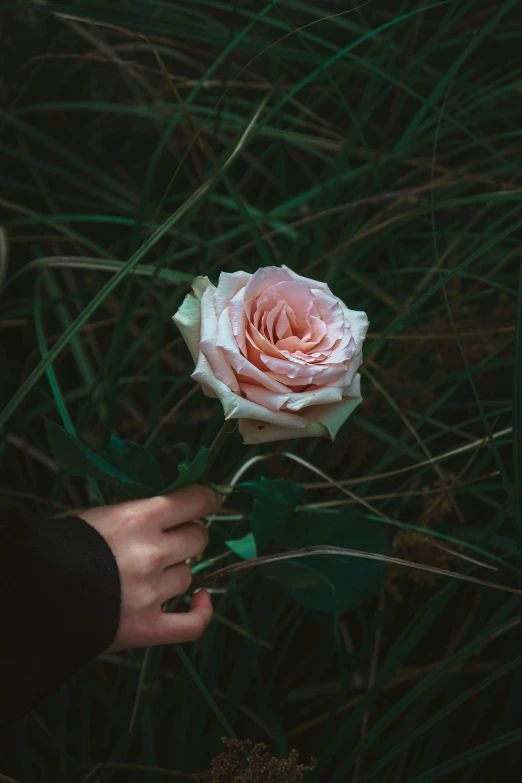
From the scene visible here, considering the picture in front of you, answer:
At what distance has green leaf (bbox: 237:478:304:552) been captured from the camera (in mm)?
419

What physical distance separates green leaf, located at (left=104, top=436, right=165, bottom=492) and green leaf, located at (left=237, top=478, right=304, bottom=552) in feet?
0.19

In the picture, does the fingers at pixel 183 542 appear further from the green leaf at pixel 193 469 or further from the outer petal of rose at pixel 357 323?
the outer petal of rose at pixel 357 323

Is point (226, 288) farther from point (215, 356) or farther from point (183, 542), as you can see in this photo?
point (183, 542)

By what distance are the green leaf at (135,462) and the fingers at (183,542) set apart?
0.09ft

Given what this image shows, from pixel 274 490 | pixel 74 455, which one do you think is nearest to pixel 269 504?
pixel 274 490

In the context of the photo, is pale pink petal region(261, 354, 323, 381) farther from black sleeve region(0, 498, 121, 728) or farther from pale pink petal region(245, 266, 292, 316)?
black sleeve region(0, 498, 121, 728)

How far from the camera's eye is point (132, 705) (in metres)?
0.57

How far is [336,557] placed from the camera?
0.47 metres

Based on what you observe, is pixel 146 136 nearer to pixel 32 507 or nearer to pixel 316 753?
pixel 32 507

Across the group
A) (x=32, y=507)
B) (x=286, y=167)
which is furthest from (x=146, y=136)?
(x=32, y=507)

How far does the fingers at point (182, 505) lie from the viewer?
0.41 meters

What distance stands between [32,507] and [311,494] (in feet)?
0.85

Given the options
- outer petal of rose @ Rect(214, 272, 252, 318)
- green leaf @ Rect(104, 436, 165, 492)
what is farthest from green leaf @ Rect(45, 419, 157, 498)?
outer petal of rose @ Rect(214, 272, 252, 318)

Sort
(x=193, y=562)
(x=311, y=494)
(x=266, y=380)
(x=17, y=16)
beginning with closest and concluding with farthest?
(x=266, y=380) < (x=193, y=562) < (x=311, y=494) < (x=17, y=16)
